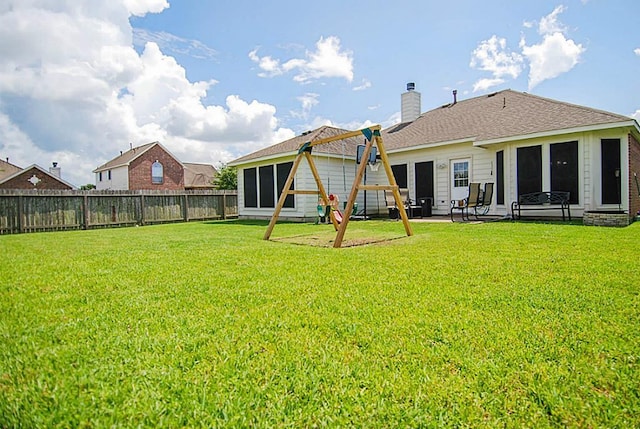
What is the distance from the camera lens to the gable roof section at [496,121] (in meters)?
9.33

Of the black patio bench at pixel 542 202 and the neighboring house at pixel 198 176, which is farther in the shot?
the neighboring house at pixel 198 176

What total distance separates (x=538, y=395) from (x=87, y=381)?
6.78 feet

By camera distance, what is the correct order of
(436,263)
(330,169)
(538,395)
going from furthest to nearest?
(330,169) → (436,263) → (538,395)

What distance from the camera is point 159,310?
106 inches

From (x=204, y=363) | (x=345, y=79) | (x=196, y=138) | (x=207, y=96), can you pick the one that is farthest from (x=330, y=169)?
(x=196, y=138)

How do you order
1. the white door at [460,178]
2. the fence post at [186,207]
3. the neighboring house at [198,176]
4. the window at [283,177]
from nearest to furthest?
the white door at [460,178] → the window at [283,177] → the fence post at [186,207] → the neighboring house at [198,176]

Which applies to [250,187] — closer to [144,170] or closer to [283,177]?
[283,177]

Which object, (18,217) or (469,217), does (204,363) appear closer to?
(469,217)

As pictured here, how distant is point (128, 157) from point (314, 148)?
2469cm

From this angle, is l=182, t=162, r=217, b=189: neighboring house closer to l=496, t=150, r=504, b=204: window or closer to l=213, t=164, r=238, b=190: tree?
l=213, t=164, r=238, b=190: tree

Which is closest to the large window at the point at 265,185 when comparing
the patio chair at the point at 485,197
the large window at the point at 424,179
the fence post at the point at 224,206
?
the fence post at the point at 224,206

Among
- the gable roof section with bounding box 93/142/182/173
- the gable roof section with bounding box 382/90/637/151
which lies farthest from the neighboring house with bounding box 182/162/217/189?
the gable roof section with bounding box 382/90/637/151

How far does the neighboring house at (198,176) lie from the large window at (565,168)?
31.1 m

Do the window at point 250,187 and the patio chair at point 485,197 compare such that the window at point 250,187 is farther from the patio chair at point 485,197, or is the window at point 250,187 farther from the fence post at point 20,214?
the patio chair at point 485,197
